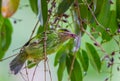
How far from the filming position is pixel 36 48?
700 millimetres

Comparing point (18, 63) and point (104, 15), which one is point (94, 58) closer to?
point (104, 15)

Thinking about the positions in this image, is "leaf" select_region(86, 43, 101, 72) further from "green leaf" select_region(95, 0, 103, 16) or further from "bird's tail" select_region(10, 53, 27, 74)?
"bird's tail" select_region(10, 53, 27, 74)

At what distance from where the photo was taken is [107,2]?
2.84 ft

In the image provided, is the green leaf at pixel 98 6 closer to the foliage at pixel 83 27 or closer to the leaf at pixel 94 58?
the foliage at pixel 83 27

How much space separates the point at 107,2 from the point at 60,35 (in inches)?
8.9

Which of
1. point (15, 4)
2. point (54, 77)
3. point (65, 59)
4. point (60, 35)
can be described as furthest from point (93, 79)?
point (15, 4)

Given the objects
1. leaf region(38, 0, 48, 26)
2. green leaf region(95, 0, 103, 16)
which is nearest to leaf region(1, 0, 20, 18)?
leaf region(38, 0, 48, 26)

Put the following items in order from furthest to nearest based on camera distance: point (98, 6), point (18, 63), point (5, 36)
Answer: point (5, 36) < point (98, 6) < point (18, 63)

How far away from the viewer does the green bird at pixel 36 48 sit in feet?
2.26

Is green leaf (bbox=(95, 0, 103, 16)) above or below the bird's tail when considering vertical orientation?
above

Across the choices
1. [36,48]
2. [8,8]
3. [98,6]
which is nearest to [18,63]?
[36,48]

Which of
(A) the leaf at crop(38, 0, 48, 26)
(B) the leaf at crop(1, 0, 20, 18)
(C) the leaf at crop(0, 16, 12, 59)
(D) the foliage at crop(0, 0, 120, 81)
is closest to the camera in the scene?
(B) the leaf at crop(1, 0, 20, 18)

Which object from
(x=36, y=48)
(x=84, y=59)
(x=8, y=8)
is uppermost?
(x=8, y=8)

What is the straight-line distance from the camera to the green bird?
0.69 m
